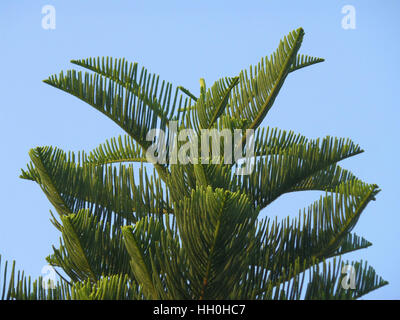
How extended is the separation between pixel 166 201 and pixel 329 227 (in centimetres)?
92

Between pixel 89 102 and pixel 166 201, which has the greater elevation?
pixel 89 102

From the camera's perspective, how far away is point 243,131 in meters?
3.06

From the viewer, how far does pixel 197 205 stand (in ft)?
8.46

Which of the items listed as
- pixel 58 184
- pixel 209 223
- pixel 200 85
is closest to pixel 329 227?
pixel 209 223

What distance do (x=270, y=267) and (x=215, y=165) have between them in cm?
70

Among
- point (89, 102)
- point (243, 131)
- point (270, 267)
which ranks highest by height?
point (89, 102)

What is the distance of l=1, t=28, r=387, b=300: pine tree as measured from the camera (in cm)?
265

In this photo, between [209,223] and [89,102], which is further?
[89,102]

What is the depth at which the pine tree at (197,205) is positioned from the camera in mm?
2646

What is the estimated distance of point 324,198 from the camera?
10.1 feet

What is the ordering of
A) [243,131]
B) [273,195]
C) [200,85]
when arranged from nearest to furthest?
[243,131] < [273,195] < [200,85]

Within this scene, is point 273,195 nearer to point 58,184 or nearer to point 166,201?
point 166,201
